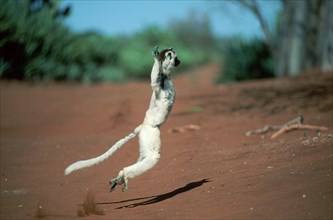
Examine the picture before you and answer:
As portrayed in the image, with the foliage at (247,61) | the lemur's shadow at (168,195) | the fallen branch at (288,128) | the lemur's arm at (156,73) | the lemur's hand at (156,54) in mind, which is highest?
the foliage at (247,61)

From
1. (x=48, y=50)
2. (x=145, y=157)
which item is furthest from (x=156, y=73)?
(x=48, y=50)

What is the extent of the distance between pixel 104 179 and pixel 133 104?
8.10m

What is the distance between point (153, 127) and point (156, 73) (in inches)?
25.9

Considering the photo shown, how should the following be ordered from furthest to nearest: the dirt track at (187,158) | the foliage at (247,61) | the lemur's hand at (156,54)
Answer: the foliage at (247,61) → the lemur's hand at (156,54) → the dirt track at (187,158)

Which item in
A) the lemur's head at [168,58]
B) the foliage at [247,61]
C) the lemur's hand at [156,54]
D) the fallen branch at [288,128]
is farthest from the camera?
the foliage at [247,61]

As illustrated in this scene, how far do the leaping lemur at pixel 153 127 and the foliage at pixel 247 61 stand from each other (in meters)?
19.8

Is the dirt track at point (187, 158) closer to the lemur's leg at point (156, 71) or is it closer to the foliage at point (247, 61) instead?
the lemur's leg at point (156, 71)

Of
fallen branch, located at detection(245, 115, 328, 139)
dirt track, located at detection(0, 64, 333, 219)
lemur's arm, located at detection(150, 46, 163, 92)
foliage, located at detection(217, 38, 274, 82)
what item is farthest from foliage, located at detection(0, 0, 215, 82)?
lemur's arm, located at detection(150, 46, 163, 92)

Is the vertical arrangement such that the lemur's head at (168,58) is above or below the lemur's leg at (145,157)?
above

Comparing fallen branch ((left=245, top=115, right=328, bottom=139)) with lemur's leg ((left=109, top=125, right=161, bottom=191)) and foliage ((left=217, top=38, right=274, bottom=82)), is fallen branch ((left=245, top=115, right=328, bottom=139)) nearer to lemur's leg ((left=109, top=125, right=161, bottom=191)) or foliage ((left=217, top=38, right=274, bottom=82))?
lemur's leg ((left=109, top=125, right=161, bottom=191))

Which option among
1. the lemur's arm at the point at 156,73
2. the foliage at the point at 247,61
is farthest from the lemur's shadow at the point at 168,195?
the foliage at the point at 247,61

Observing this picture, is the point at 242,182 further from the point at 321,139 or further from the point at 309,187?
the point at 321,139

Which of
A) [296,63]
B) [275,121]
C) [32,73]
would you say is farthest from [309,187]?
[32,73]

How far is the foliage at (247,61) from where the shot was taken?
85.4 ft
